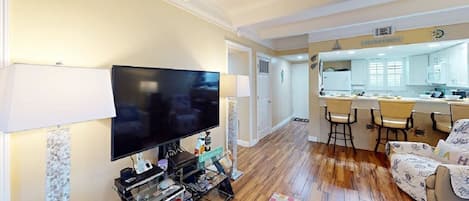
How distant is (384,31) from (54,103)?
4.87 metres

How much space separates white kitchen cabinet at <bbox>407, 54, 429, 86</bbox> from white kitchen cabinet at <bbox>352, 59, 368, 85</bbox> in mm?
996

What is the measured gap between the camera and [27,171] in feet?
4.39

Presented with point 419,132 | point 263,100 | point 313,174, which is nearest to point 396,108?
point 419,132

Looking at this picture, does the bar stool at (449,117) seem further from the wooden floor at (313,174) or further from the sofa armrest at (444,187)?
the sofa armrest at (444,187)

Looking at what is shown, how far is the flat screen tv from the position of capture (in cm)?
159

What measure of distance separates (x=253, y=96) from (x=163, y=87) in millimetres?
2675

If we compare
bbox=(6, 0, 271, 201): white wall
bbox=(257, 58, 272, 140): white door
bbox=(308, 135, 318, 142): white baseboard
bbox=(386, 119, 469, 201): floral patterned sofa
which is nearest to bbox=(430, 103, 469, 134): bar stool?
bbox=(386, 119, 469, 201): floral patterned sofa

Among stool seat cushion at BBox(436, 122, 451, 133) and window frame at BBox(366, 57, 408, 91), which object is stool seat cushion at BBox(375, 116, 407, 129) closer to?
stool seat cushion at BBox(436, 122, 451, 133)

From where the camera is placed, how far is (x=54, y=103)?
1.08 meters

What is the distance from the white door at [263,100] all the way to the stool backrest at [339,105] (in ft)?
4.82

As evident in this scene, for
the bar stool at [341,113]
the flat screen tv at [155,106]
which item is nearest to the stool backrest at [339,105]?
the bar stool at [341,113]

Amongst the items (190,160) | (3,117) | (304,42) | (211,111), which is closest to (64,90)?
(3,117)

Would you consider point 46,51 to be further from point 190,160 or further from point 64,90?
point 190,160

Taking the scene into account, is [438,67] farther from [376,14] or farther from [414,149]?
[414,149]
